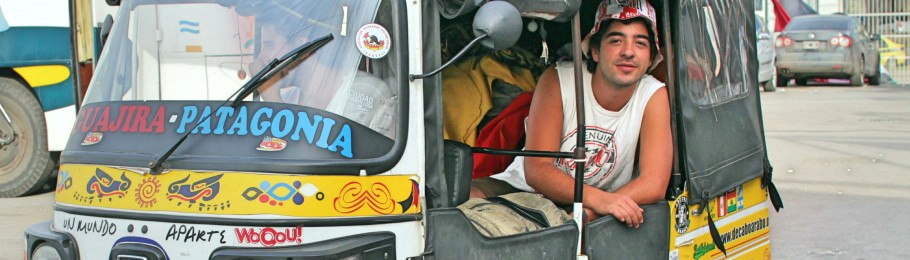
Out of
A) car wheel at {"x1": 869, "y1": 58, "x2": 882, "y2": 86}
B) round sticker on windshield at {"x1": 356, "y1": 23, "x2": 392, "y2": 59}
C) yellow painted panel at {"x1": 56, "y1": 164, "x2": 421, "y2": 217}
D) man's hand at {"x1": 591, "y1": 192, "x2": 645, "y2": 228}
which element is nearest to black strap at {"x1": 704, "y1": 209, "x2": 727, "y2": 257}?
man's hand at {"x1": 591, "y1": 192, "x2": 645, "y2": 228}

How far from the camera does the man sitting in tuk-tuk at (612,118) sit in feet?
14.1

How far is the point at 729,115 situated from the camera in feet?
16.2

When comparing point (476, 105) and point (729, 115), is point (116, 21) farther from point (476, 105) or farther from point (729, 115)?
point (729, 115)

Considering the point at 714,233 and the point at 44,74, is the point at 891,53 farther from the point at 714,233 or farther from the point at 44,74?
the point at 714,233

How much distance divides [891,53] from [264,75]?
27.2 m

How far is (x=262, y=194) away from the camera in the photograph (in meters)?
3.31

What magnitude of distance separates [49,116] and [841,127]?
9553 millimetres

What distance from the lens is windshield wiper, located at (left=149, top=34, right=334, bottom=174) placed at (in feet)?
11.3

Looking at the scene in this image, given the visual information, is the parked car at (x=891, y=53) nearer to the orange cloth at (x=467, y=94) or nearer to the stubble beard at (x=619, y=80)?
the orange cloth at (x=467, y=94)

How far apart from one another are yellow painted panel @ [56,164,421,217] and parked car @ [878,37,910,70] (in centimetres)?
2695

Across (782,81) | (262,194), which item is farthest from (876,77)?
(262,194)

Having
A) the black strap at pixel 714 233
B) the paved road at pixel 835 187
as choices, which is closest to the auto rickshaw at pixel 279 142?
the black strap at pixel 714 233

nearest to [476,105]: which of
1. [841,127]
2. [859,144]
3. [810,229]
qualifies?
[810,229]

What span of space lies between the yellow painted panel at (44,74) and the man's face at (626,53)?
6333mm
